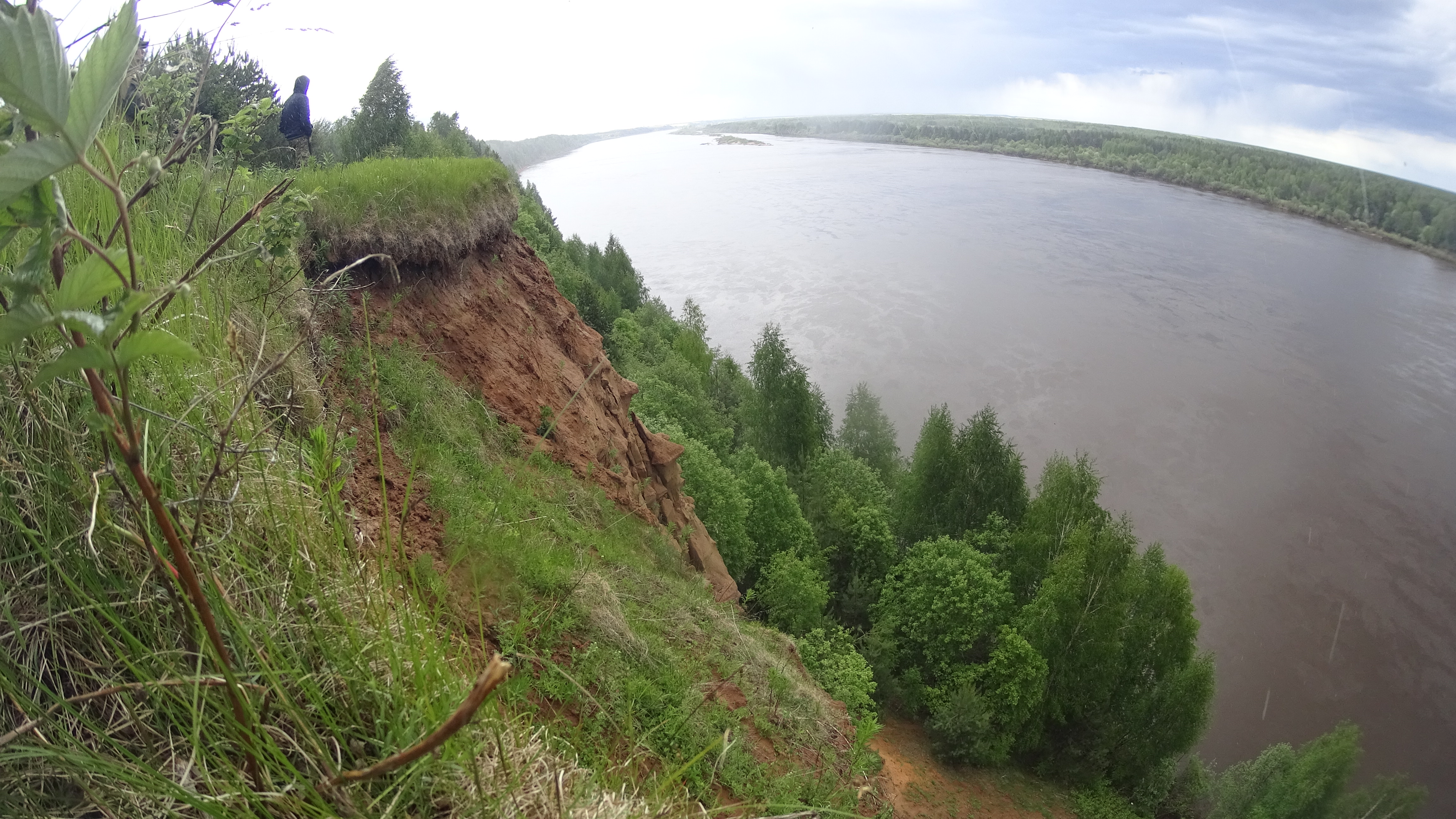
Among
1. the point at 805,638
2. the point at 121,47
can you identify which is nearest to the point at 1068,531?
the point at 805,638

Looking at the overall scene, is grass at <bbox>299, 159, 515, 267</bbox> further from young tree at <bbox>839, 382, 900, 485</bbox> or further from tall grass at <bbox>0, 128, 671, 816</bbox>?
young tree at <bbox>839, 382, 900, 485</bbox>

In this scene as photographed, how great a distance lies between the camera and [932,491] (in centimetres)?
2139

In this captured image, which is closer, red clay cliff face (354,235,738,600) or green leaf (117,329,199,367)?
green leaf (117,329,199,367)

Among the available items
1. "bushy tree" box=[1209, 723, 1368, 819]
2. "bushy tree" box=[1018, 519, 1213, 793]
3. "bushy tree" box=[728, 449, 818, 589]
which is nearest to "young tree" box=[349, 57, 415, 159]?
"bushy tree" box=[728, 449, 818, 589]

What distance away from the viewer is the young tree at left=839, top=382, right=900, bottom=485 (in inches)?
1067

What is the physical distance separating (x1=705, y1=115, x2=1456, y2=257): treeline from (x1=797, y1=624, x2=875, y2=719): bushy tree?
54.0 m

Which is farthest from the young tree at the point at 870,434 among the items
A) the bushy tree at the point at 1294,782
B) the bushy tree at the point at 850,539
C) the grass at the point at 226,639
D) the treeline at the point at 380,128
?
the grass at the point at 226,639

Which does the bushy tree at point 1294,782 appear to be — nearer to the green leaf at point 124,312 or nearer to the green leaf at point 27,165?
the green leaf at point 124,312

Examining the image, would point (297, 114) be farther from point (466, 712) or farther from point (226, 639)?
point (466, 712)

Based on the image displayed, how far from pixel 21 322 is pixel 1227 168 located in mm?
80928

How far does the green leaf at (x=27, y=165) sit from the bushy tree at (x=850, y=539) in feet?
58.6

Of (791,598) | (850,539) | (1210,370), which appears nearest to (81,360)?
(791,598)

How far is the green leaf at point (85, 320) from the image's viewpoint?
0.81m

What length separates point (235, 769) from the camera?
1.35 meters
